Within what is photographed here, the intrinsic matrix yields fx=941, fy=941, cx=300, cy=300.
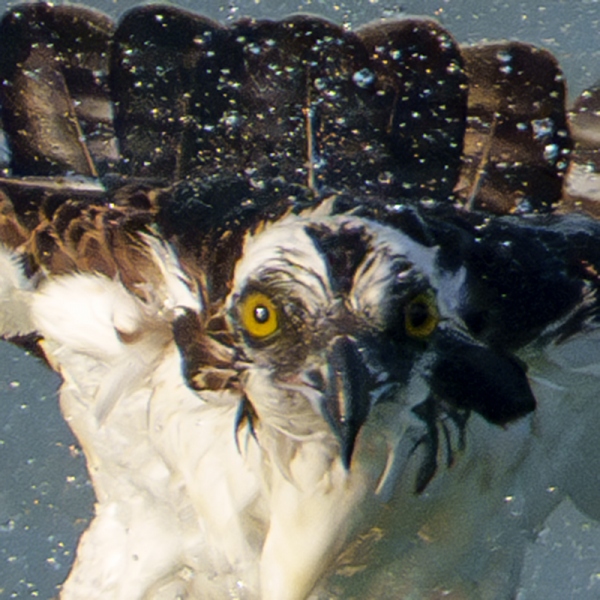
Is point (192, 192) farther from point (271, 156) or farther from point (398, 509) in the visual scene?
point (398, 509)

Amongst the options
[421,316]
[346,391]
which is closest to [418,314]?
[421,316]

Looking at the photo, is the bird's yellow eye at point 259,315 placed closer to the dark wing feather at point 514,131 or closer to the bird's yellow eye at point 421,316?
the bird's yellow eye at point 421,316

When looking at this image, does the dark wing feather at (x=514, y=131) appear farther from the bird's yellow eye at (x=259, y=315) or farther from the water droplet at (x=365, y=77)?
the bird's yellow eye at (x=259, y=315)

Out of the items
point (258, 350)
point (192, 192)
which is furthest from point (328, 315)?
point (192, 192)

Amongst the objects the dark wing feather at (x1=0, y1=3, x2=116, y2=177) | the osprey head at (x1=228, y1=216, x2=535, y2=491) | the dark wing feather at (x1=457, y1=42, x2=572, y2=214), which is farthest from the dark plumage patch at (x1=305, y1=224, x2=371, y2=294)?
the dark wing feather at (x1=0, y1=3, x2=116, y2=177)

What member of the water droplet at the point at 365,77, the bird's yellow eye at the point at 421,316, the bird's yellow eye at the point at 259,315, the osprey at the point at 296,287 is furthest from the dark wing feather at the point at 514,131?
the bird's yellow eye at the point at 259,315

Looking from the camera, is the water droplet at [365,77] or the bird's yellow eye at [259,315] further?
the water droplet at [365,77]

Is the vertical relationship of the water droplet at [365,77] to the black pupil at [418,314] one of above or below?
above
